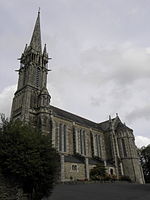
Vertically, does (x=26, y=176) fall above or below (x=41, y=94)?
below

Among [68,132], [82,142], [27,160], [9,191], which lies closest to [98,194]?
[27,160]

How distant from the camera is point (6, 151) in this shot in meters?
13.1

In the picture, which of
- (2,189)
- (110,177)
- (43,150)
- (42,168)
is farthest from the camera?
(110,177)

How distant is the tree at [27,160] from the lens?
1293 centimetres

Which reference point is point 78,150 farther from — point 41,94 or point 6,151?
point 6,151

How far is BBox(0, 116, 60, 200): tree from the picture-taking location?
42.4ft

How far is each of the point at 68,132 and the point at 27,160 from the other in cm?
2754

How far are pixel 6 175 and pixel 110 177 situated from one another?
25.7 m

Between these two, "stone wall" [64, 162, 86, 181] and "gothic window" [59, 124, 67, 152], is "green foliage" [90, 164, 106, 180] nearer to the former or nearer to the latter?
"stone wall" [64, 162, 86, 181]

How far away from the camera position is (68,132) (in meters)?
40.6

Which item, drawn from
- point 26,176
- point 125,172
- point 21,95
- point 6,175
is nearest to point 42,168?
point 26,176

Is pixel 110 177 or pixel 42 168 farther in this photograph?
pixel 110 177

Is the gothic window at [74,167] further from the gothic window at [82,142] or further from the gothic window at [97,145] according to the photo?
the gothic window at [97,145]

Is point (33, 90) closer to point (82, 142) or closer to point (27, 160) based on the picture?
point (82, 142)
